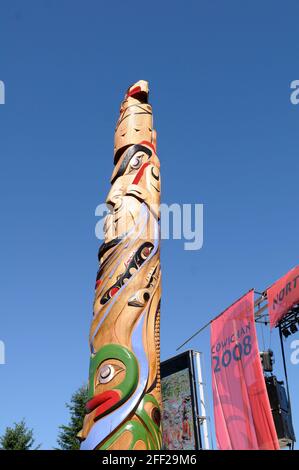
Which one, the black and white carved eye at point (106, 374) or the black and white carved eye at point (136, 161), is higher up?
the black and white carved eye at point (136, 161)

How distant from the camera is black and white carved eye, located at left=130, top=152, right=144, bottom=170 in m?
11.2

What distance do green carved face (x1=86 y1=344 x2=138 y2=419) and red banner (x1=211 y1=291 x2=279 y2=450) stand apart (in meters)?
4.27

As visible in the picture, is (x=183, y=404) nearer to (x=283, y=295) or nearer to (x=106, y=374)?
(x=283, y=295)

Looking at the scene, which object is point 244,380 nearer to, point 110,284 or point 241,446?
point 241,446

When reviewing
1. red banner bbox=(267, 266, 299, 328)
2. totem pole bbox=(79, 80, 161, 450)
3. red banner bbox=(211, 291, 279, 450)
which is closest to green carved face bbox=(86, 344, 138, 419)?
totem pole bbox=(79, 80, 161, 450)

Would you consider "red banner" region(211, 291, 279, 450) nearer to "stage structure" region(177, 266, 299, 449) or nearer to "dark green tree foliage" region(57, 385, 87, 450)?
"stage structure" region(177, 266, 299, 449)

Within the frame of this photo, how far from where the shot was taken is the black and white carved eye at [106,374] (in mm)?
8086

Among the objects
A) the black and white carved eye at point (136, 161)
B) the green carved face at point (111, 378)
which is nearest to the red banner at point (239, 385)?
the green carved face at point (111, 378)

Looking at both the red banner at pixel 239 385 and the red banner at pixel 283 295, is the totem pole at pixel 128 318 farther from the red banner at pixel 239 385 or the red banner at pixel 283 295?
the red banner at pixel 283 295

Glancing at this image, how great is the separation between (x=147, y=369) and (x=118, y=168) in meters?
4.98

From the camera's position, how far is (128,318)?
862 centimetres

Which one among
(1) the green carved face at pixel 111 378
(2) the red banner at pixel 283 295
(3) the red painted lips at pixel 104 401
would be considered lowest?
(3) the red painted lips at pixel 104 401

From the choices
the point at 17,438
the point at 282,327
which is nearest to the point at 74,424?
the point at 17,438
